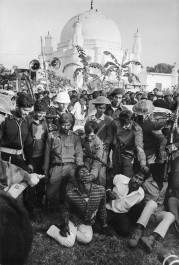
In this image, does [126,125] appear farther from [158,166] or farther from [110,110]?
[110,110]

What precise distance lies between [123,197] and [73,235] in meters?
0.80

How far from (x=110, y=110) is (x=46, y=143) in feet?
5.28

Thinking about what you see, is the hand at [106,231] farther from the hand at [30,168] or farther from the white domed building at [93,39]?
the white domed building at [93,39]

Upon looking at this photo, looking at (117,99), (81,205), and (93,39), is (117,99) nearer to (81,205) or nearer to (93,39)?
(81,205)

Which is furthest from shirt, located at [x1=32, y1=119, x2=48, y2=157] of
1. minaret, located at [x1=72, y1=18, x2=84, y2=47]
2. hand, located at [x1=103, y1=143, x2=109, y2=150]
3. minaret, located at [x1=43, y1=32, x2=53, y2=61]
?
minaret, located at [x1=43, y1=32, x2=53, y2=61]

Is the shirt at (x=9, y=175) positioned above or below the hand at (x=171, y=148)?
below

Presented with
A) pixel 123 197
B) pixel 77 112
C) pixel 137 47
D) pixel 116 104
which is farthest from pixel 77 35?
pixel 123 197

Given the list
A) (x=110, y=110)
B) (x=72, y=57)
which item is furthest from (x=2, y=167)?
(x=72, y=57)

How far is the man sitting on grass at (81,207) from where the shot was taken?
371 cm

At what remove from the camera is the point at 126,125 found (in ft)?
14.4

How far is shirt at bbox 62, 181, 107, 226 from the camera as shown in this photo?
12.3 ft

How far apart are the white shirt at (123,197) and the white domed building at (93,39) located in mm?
40787

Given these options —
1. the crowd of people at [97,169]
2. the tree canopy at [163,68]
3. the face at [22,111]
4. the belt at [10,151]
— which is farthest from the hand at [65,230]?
the tree canopy at [163,68]

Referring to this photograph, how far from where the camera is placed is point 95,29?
48.7m
